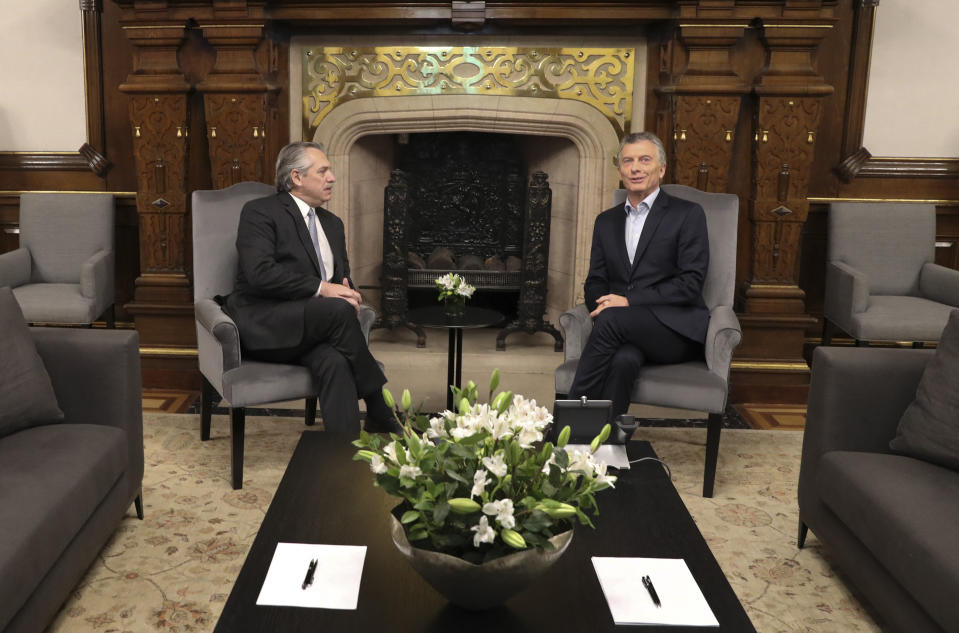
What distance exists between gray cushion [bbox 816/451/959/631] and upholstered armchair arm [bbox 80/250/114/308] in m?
3.38

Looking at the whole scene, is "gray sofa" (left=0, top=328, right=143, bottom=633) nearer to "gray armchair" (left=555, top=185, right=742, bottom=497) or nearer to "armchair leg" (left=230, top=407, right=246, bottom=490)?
"armchair leg" (left=230, top=407, right=246, bottom=490)

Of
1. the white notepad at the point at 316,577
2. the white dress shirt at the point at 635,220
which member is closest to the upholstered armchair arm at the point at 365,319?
the white dress shirt at the point at 635,220

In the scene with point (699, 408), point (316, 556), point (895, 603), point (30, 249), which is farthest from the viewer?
point (30, 249)

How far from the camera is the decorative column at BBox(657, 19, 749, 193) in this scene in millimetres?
4250

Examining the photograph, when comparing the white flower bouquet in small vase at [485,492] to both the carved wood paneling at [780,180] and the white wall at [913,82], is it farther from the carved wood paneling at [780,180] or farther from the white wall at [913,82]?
the white wall at [913,82]

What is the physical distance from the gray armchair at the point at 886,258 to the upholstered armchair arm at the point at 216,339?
9.40ft

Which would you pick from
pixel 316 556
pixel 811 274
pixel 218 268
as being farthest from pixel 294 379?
pixel 811 274

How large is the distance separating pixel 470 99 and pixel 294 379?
2.05 metres

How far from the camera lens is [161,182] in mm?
4457

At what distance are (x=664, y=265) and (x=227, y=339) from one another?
1647mm

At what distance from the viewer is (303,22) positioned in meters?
4.41

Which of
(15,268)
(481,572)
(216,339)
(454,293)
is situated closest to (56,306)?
(15,268)

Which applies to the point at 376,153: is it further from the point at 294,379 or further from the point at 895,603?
→ the point at 895,603

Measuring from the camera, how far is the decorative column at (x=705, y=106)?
4250 millimetres
